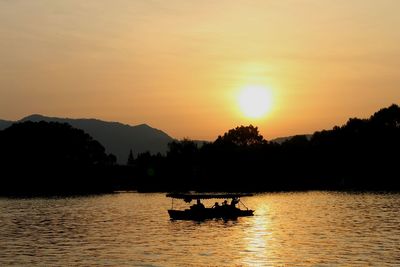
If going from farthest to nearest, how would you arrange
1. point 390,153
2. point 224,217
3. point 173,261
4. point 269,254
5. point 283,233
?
point 390,153, point 224,217, point 283,233, point 269,254, point 173,261

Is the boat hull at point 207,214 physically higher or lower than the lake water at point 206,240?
higher

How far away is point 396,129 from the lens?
19975 centimetres

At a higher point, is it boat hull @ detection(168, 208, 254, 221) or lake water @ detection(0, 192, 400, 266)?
boat hull @ detection(168, 208, 254, 221)

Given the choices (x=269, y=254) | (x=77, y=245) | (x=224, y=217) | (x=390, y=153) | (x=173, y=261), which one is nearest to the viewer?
(x=173, y=261)

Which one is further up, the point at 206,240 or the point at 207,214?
the point at 207,214

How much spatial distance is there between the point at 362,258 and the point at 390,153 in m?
149

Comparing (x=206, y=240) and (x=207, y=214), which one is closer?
(x=206, y=240)

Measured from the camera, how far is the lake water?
52.5m

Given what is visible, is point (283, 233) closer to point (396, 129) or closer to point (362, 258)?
point (362, 258)

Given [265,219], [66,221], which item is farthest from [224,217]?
[66,221]

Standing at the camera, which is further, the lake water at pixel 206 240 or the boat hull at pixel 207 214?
the boat hull at pixel 207 214

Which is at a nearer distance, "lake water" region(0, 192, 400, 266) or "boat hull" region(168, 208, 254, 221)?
"lake water" region(0, 192, 400, 266)

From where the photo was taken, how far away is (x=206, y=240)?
6650 cm

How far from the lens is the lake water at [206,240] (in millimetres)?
52500
